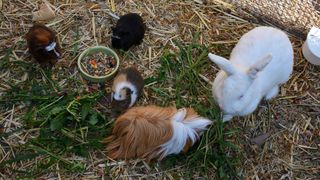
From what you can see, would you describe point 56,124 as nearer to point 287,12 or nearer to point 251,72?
point 251,72

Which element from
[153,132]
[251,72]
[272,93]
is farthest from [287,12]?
[153,132]

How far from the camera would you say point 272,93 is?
3924 millimetres

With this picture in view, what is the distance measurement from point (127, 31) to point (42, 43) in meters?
0.71

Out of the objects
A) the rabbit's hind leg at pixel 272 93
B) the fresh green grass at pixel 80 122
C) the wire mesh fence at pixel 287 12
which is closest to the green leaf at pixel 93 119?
the fresh green grass at pixel 80 122

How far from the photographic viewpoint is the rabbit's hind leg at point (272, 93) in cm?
390

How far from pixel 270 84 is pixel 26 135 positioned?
1.97 metres

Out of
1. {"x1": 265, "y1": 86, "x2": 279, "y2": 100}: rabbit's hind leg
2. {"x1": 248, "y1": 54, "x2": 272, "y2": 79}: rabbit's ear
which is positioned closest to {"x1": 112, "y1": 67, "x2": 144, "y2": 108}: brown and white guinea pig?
{"x1": 248, "y1": 54, "x2": 272, "y2": 79}: rabbit's ear

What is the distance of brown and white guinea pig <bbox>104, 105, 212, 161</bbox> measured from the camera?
10.9 feet

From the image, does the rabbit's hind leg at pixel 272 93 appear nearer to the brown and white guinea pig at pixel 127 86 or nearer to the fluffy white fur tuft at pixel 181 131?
the fluffy white fur tuft at pixel 181 131

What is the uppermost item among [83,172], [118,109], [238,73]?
[238,73]

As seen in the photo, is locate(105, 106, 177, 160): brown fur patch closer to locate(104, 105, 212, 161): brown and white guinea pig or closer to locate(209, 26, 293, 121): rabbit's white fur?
locate(104, 105, 212, 161): brown and white guinea pig

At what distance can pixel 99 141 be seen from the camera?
11.5ft

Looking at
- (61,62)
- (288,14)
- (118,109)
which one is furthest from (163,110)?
(288,14)

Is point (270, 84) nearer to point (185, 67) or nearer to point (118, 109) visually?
point (185, 67)
